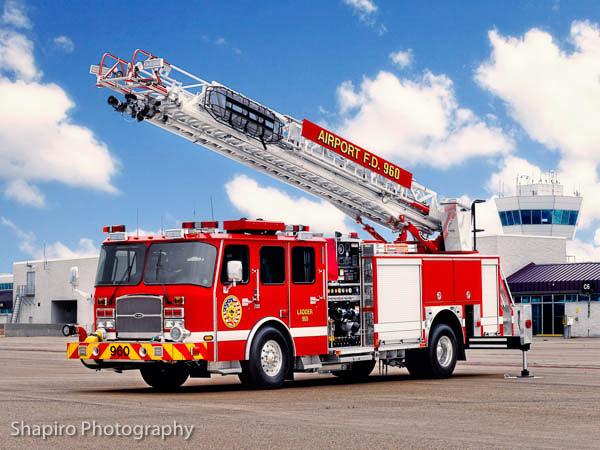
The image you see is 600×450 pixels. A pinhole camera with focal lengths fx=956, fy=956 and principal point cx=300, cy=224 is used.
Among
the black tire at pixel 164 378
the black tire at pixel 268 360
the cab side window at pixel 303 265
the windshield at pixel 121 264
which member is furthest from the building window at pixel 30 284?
the black tire at pixel 268 360

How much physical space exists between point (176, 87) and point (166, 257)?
3.47 meters

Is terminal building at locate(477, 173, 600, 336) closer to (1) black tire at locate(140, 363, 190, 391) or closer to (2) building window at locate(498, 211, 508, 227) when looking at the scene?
(2) building window at locate(498, 211, 508, 227)

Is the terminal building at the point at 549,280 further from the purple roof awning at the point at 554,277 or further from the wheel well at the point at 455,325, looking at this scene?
the wheel well at the point at 455,325

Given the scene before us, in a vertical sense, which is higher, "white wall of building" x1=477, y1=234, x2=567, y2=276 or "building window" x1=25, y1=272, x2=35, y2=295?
"white wall of building" x1=477, y1=234, x2=567, y2=276

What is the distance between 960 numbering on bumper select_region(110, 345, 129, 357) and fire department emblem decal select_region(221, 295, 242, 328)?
5.56ft

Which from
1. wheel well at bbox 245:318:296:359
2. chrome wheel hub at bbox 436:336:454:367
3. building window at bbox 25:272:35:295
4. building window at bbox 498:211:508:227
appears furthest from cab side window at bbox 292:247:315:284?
building window at bbox 25:272:35:295

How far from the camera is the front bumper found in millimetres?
15273

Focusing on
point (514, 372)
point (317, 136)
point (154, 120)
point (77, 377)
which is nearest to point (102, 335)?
point (154, 120)

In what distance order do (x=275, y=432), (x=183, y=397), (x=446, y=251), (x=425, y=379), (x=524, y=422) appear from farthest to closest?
1. (x=446, y=251)
2. (x=425, y=379)
3. (x=183, y=397)
4. (x=524, y=422)
5. (x=275, y=432)

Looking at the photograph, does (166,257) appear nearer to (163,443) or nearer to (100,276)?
(100,276)

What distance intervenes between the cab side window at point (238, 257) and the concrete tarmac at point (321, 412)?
192 centimetres

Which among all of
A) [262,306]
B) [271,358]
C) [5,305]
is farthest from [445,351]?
[5,305]

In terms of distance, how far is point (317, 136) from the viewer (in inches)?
821

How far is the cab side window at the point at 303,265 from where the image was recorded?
1727 centimetres
